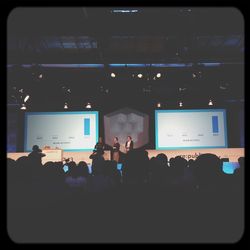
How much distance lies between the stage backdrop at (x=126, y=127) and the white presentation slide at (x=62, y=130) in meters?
0.48

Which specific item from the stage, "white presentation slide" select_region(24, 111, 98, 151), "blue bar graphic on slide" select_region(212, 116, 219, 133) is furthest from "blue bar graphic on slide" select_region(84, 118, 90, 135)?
"blue bar graphic on slide" select_region(212, 116, 219, 133)

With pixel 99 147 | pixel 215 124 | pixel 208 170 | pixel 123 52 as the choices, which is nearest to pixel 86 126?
pixel 99 147

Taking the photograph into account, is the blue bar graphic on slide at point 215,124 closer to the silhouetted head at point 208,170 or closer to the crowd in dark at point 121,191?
the crowd in dark at point 121,191

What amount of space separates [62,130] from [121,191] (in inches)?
310

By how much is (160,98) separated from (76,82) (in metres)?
3.50

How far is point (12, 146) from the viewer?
12633 mm

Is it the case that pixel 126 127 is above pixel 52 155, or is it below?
above

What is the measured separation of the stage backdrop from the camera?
402 inches

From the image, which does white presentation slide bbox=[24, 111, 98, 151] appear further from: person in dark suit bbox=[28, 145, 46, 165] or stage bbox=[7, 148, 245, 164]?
person in dark suit bbox=[28, 145, 46, 165]

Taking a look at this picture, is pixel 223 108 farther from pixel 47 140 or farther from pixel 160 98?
pixel 47 140

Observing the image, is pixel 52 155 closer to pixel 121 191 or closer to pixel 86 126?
pixel 86 126

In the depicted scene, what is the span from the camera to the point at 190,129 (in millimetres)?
10148

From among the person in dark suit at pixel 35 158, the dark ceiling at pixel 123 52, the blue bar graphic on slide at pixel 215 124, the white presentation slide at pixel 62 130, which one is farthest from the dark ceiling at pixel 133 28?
the blue bar graphic on slide at pixel 215 124

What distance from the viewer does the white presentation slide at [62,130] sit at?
9.99m
